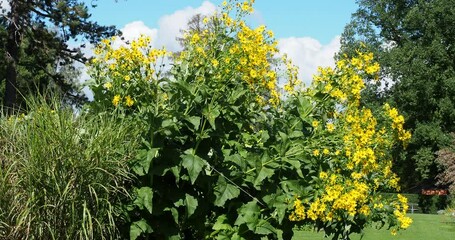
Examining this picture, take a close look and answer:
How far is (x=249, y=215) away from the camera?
4746 millimetres

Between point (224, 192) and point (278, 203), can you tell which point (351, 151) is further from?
point (224, 192)

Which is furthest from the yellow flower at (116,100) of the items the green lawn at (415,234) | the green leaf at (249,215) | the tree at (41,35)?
the tree at (41,35)

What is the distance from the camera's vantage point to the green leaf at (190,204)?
184 inches

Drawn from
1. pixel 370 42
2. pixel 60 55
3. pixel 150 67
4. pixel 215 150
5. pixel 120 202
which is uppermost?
pixel 370 42

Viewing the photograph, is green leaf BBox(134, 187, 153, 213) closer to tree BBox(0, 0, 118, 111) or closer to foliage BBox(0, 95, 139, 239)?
foliage BBox(0, 95, 139, 239)

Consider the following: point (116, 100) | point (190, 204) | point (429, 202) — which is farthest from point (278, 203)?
point (429, 202)

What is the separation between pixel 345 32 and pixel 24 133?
30.4 m

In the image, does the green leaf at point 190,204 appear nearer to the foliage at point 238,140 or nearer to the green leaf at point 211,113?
the foliage at point 238,140

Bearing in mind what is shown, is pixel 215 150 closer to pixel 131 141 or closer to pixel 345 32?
pixel 131 141

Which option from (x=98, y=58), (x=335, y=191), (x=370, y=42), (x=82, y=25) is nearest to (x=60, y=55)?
(x=82, y=25)

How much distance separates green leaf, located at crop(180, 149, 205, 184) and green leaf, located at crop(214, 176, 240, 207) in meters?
0.29

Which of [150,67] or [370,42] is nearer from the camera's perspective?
[150,67]

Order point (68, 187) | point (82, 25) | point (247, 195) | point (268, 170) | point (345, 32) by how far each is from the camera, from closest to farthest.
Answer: point (68, 187) < point (268, 170) < point (247, 195) < point (82, 25) < point (345, 32)

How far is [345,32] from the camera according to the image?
111 feet
